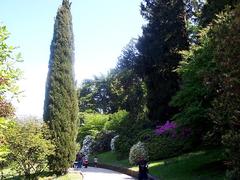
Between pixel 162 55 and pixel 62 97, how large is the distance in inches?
523

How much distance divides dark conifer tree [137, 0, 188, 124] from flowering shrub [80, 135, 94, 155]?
11.3m

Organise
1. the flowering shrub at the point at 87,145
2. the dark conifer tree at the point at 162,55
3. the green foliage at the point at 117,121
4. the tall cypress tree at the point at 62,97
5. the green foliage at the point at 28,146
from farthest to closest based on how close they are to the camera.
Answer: the flowering shrub at the point at 87,145, the green foliage at the point at 117,121, the dark conifer tree at the point at 162,55, the tall cypress tree at the point at 62,97, the green foliage at the point at 28,146

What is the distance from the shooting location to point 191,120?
1802 centimetres

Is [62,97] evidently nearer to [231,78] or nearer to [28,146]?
[28,146]

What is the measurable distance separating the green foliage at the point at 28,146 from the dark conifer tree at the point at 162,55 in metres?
14.4

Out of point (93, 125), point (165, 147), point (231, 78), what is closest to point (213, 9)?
point (165, 147)

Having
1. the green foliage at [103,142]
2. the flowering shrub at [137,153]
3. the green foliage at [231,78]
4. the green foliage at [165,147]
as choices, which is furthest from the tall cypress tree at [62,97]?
the green foliage at [103,142]

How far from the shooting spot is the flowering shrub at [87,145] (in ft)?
143

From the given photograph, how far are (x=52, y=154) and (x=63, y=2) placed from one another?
1005 cm

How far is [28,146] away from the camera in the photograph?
770 inches

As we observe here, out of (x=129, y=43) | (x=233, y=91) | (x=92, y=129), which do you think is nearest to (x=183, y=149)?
(x=233, y=91)

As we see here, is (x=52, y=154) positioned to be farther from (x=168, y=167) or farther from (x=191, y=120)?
(x=191, y=120)

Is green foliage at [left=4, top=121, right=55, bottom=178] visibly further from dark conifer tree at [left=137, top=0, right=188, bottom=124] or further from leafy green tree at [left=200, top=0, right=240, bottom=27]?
dark conifer tree at [left=137, top=0, right=188, bottom=124]

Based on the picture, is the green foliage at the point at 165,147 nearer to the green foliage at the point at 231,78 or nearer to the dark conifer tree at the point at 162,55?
the dark conifer tree at the point at 162,55
